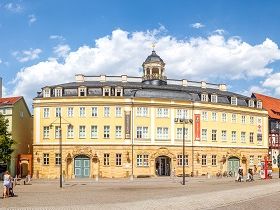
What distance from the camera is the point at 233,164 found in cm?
8150

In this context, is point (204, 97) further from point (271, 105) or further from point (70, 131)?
point (271, 105)

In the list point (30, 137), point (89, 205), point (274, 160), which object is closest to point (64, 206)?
point (89, 205)

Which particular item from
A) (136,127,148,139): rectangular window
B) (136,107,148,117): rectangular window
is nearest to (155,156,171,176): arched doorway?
(136,127,148,139): rectangular window

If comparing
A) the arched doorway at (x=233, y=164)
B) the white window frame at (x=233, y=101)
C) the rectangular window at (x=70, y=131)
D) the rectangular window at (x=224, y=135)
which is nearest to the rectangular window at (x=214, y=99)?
the white window frame at (x=233, y=101)

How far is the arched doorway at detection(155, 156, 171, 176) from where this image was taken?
75.3 m

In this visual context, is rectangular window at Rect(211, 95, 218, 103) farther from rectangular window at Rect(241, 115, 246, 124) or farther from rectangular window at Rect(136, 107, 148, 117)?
rectangular window at Rect(136, 107, 148, 117)

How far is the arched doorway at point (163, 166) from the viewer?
75.3 meters

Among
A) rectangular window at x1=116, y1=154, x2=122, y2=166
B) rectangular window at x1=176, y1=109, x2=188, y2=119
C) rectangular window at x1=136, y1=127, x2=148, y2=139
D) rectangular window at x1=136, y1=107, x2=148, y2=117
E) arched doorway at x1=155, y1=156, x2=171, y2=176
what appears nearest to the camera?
rectangular window at x1=116, y1=154, x2=122, y2=166

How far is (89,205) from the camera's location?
29641 millimetres

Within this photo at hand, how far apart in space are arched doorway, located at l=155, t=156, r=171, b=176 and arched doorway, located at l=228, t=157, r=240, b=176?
442 inches

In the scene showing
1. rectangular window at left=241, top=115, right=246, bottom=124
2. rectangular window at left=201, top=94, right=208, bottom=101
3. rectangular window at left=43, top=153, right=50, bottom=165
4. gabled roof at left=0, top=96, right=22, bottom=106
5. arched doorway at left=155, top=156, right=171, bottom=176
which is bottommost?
arched doorway at left=155, top=156, right=171, bottom=176

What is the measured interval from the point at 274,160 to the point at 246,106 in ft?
52.5

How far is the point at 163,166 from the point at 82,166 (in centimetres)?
1215

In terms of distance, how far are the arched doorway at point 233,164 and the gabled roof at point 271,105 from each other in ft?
50.7
